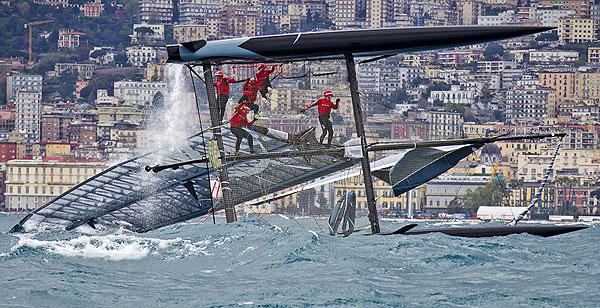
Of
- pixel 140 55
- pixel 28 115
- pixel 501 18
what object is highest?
pixel 501 18

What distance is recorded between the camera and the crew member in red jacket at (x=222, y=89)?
16.0m

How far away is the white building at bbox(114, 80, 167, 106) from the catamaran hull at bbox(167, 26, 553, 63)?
71.1 metres

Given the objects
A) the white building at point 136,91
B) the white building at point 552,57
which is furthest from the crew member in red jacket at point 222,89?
the white building at point 552,57

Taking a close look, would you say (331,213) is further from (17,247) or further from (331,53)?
(17,247)

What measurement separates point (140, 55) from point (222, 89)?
92.1 meters

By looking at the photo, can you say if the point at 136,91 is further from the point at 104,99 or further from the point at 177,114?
the point at 177,114

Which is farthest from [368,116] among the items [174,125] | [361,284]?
[174,125]

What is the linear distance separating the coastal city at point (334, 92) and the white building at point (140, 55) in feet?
0.57

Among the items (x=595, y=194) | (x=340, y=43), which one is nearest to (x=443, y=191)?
(x=595, y=194)

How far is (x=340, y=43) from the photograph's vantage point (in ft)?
48.1

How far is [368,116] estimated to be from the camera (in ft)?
52.9

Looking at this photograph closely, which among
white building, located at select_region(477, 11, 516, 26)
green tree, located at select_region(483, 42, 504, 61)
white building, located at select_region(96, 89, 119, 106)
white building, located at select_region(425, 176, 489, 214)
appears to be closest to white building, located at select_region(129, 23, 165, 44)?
white building, located at select_region(96, 89, 119, 106)

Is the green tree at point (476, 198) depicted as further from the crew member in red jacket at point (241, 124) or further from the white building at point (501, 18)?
the white building at point (501, 18)

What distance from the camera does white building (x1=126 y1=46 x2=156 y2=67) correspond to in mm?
106062
